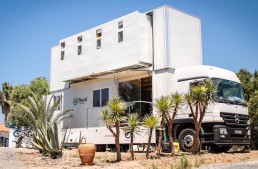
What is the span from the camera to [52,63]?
954 inches

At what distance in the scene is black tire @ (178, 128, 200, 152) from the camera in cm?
1453

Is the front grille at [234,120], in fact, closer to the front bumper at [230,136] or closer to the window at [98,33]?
the front bumper at [230,136]

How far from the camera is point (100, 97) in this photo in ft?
67.6

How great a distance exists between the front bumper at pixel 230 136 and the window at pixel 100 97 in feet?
25.8

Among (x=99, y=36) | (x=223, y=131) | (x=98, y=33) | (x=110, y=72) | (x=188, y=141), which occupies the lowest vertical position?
(x=188, y=141)

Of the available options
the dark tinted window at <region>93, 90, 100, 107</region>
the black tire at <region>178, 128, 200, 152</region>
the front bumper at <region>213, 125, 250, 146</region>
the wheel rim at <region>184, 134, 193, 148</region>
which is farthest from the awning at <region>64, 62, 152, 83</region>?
the front bumper at <region>213, 125, 250, 146</region>

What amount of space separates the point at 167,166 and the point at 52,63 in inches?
618

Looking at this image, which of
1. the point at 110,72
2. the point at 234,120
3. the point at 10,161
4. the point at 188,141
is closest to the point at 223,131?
the point at 234,120

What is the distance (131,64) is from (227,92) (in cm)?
521

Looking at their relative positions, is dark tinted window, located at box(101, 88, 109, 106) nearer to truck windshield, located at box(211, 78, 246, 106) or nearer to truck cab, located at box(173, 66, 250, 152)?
truck cab, located at box(173, 66, 250, 152)

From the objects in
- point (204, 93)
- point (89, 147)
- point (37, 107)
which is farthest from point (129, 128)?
point (37, 107)

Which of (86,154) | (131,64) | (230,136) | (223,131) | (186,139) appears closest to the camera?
(86,154)

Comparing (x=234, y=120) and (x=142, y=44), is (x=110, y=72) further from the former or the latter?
(x=234, y=120)

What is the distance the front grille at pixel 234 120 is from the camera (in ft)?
47.2
